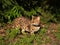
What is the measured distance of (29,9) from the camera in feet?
23.8

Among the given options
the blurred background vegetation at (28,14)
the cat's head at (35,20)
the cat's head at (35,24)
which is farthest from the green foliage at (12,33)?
the cat's head at (35,20)

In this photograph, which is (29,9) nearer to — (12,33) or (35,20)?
(35,20)

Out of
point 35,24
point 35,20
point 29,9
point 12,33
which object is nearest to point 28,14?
point 29,9

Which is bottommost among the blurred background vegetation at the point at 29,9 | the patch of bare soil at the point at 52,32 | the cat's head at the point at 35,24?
the patch of bare soil at the point at 52,32

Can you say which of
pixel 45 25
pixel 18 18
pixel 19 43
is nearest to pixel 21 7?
pixel 18 18

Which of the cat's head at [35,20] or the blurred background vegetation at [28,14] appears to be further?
the cat's head at [35,20]

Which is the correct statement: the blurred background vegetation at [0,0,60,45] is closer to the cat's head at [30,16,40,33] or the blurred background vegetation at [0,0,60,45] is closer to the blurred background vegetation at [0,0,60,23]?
the blurred background vegetation at [0,0,60,23]

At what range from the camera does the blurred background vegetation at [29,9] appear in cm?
696

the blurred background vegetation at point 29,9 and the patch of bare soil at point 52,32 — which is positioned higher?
the blurred background vegetation at point 29,9

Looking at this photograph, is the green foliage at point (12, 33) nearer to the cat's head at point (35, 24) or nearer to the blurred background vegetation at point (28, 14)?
the blurred background vegetation at point (28, 14)

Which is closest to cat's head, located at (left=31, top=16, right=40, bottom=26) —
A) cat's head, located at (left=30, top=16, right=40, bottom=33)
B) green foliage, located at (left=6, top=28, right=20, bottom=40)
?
cat's head, located at (left=30, top=16, right=40, bottom=33)

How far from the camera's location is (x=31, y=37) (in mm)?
6234

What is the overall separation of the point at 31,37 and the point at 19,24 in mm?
851

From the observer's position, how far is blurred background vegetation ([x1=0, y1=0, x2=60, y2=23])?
696cm
